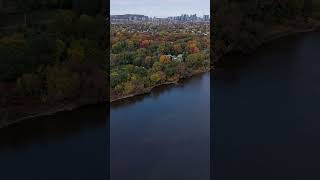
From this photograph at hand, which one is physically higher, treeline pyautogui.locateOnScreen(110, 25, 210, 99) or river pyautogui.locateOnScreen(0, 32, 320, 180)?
treeline pyautogui.locateOnScreen(110, 25, 210, 99)
